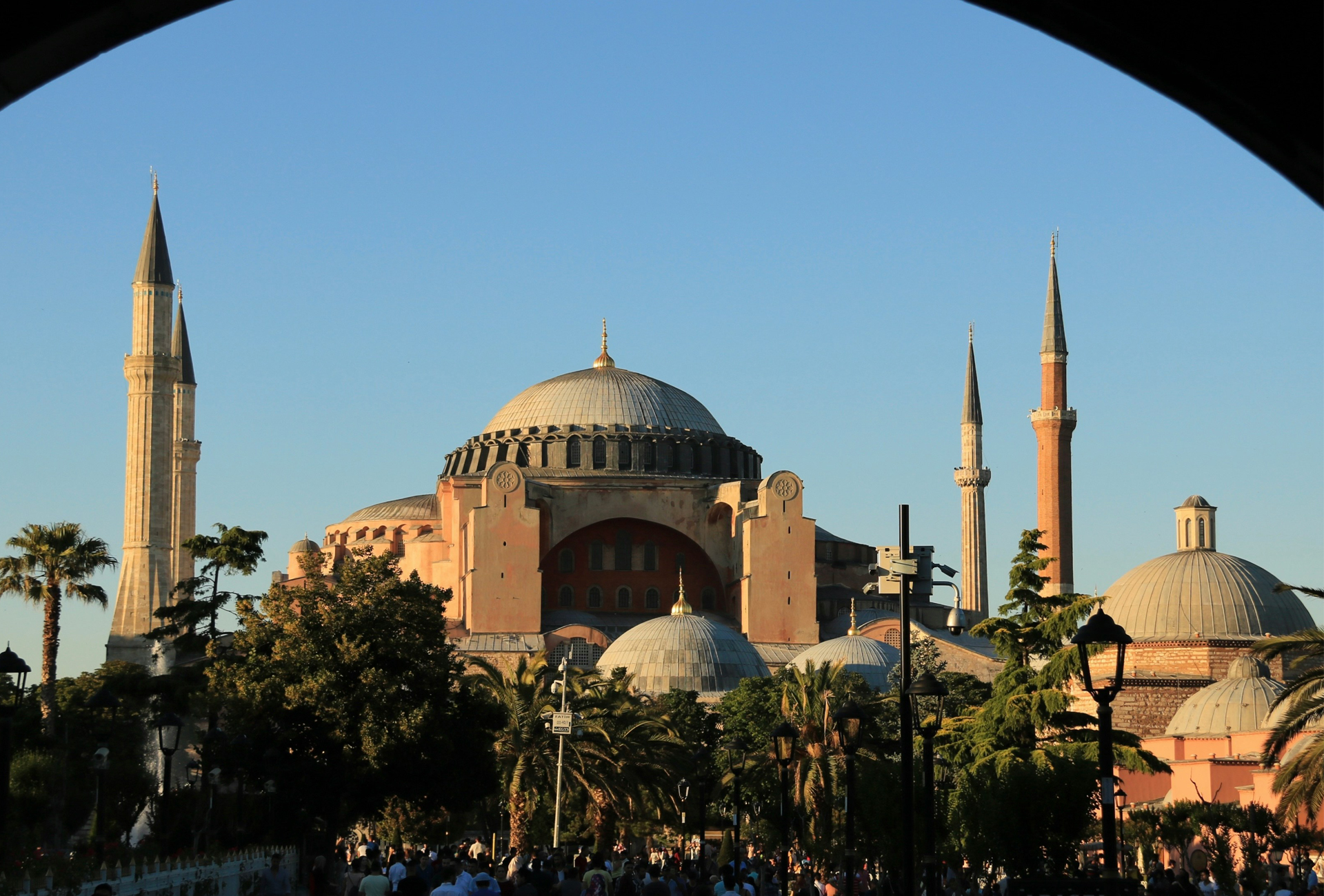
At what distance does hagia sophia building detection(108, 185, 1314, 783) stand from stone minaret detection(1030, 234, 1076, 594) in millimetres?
74

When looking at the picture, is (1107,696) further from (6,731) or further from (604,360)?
(604,360)

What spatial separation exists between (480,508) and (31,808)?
25852 millimetres

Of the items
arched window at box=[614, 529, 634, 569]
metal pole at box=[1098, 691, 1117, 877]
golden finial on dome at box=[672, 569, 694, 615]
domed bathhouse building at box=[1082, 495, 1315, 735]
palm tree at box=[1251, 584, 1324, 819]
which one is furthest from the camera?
arched window at box=[614, 529, 634, 569]

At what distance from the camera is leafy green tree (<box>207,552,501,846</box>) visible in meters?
23.7

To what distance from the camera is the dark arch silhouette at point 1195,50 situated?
3186 millimetres

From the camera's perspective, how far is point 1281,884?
1416 cm

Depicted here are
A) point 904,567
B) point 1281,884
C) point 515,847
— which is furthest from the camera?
point 515,847

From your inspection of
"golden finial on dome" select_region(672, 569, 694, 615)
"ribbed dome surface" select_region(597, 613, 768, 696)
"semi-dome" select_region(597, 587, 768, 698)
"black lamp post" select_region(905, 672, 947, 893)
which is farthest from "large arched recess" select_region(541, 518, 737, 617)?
"black lamp post" select_region(905, 672, 947, 893)

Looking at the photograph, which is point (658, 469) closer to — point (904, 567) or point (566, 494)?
point (566, 494)

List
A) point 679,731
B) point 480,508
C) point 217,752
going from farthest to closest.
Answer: point 480,508 < point 679,731 < point 217,752

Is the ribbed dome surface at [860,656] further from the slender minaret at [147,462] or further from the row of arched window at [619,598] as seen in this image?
the slender minaret at [147,462]

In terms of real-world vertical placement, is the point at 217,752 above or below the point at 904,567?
below

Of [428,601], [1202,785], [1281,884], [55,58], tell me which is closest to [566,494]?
[1202,785]

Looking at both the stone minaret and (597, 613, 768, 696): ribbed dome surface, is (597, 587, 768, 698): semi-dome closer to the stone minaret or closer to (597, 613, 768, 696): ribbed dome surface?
(597, 613, 768, 696): ribbed dome surface
